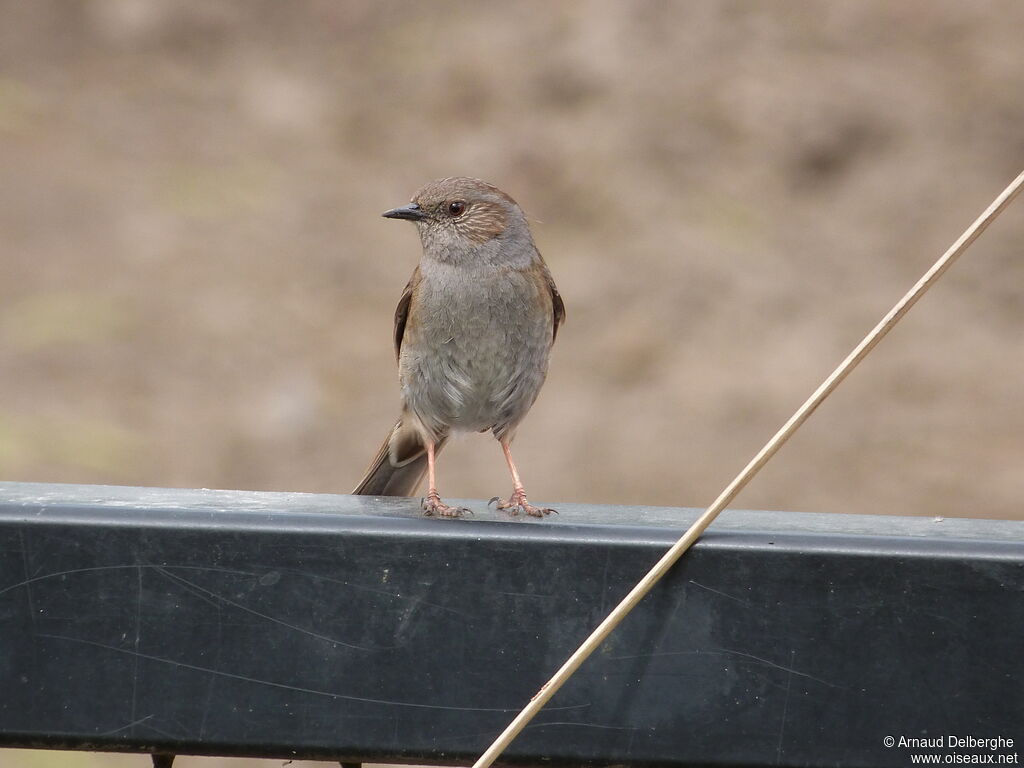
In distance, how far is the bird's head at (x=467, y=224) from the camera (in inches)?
194

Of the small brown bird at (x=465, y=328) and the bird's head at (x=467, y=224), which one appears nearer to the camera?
the small brown bird at (x=465, y=328)

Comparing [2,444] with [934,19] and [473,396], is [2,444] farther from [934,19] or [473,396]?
[934,19]

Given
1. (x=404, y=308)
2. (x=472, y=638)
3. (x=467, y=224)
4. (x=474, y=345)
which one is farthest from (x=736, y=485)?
(x=404, y=308)

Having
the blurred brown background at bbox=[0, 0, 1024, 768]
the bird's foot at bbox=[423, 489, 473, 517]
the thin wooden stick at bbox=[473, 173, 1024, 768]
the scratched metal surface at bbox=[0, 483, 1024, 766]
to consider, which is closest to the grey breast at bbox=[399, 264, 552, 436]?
the bird's foot at bbox=[423, 489, 473, 517]

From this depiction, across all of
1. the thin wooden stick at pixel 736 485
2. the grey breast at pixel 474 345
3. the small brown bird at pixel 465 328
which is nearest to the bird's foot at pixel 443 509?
the thin wooden stick at pixel 736 485

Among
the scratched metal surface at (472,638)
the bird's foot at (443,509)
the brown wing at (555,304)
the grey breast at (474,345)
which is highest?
the brown wing at (555,304)

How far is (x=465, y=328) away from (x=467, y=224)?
0.41 m

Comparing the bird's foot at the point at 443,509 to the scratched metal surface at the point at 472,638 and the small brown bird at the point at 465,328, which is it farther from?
the small brown bird at the point at 465,328

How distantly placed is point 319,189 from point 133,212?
1.65m

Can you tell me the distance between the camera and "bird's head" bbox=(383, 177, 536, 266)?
16.2 feet

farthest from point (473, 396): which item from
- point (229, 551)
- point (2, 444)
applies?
point (2, 444)

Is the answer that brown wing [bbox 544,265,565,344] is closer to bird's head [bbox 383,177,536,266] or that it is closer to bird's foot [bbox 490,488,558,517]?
bird's head [bbox 383,177,536,266]

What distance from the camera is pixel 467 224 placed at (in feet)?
16.4

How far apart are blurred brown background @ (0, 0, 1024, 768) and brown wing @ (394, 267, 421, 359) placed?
9.18 feet
